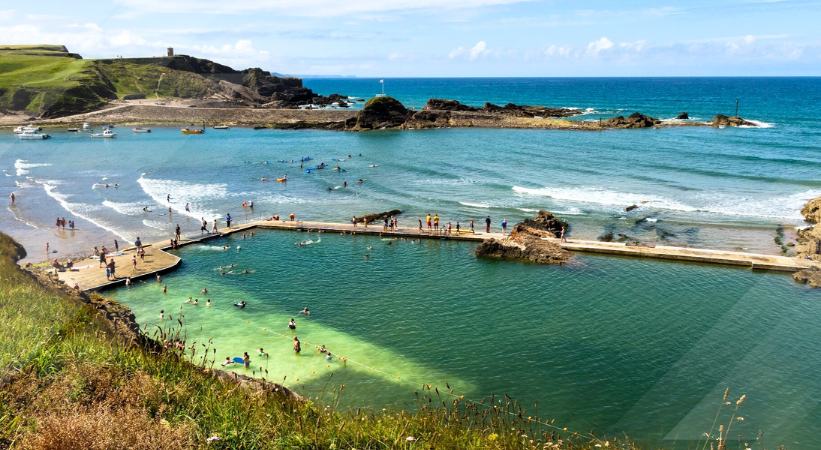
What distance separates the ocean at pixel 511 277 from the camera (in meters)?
21.2

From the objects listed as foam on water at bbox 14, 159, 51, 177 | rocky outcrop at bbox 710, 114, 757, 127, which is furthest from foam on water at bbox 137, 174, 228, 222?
rocky outcrop at bbox 710, 114, 757, 127

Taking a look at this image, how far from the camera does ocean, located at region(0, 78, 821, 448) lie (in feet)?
69.5

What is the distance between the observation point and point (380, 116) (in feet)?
369

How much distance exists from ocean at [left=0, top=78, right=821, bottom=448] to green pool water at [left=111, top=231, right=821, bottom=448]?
11 centimetres

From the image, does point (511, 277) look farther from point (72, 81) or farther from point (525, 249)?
point (72, 81)

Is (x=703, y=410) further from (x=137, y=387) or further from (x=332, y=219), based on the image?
(x=332, y=219)

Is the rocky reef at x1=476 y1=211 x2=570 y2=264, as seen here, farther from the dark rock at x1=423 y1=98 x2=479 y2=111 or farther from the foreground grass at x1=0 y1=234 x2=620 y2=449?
the dark rock at x1=423 y1=98 x2=479 y2=111

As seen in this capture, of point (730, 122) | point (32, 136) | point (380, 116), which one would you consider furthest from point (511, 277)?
point (32, 136)

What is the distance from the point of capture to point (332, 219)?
47.6 meters

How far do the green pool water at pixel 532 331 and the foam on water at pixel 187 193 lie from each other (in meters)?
12.8

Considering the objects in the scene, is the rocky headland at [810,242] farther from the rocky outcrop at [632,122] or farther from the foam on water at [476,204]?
the rocky outcrop at [632,122]

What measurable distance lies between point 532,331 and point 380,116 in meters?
91.5

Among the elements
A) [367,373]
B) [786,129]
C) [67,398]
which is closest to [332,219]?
[367,373]

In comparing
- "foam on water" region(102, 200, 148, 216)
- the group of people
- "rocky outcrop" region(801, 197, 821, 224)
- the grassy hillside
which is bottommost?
the group of people
